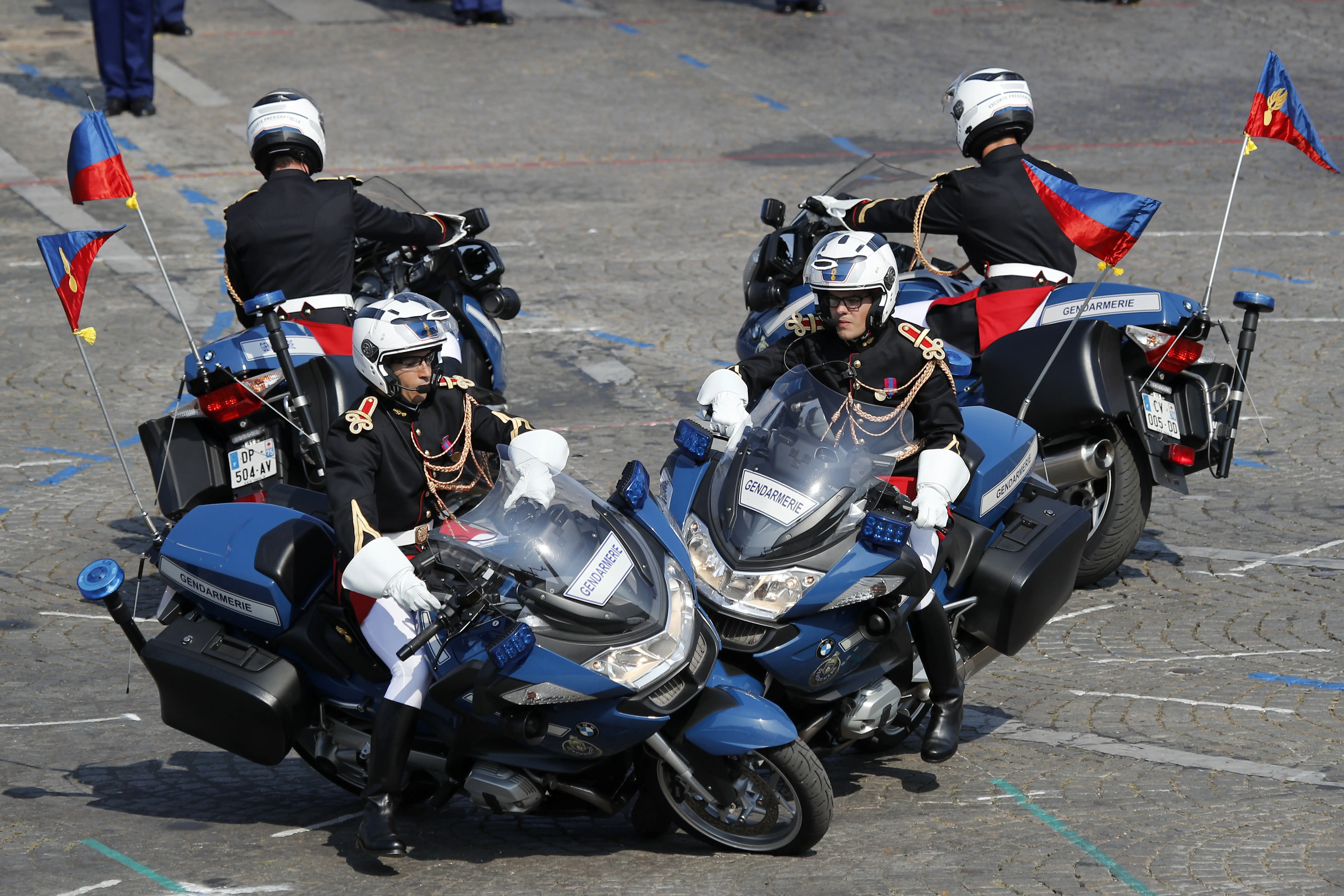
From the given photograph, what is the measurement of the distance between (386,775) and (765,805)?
1126 millimetres

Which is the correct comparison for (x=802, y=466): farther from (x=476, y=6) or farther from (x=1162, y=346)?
(x=476, y=6)

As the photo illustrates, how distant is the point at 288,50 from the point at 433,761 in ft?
47.5

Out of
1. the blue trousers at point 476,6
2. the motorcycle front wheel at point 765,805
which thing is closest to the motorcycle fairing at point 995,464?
the motorcycle front wheel at point 765,805

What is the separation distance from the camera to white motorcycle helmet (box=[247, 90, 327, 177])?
7.70 metres

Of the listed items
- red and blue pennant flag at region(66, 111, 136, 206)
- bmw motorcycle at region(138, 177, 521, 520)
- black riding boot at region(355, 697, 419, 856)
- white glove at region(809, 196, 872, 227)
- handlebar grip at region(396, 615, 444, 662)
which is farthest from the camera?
white glove at region(809, 196, 872, 227)

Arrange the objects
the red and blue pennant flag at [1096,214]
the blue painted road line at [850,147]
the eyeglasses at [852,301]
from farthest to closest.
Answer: the blue painted road line at [850,147]
the red and blue pennant flag at [1096,214]
the eyeglasses at [852,301]

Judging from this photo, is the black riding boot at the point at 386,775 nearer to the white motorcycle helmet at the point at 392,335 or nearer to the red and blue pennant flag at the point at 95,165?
the white motorcycle helmet at the point at 392,335

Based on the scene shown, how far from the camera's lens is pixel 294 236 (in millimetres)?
7613

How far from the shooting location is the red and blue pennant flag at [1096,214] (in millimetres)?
6578

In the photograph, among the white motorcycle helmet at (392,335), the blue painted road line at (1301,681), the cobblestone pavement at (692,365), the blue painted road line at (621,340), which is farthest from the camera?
the blue painted road line at (621,340)

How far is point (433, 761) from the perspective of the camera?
201 inches

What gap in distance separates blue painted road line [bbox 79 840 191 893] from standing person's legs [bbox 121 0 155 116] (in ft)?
39.3

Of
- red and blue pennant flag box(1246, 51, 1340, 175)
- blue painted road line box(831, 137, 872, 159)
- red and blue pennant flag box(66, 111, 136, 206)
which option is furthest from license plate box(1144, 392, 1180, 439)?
blue painted road line box(831, 137, 872, 159)

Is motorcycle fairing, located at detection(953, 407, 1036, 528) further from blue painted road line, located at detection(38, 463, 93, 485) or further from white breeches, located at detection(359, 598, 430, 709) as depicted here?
blue painted road line, located at detection(38, 463, 93, 485)
